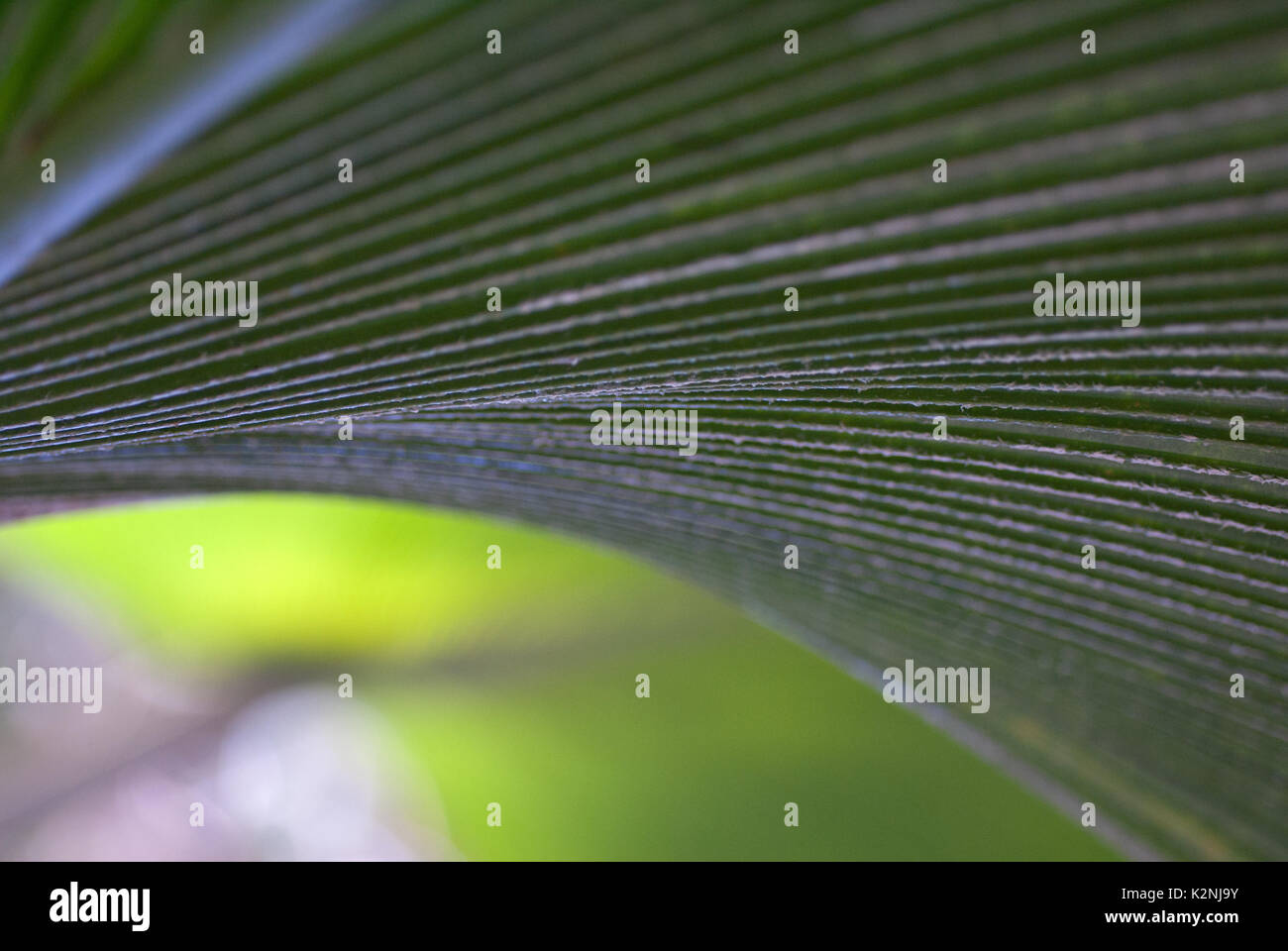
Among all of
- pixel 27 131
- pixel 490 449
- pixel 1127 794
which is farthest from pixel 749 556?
pixel 27 131

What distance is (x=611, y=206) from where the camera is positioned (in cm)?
42

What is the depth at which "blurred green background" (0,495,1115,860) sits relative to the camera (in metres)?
1.81

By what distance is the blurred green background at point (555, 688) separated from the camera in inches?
71.4

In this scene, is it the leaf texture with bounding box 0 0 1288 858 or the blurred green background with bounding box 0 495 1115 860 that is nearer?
the leaf texture with bounding box 0 0 1288 858

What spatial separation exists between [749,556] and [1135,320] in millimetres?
421

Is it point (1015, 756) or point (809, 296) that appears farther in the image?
point (1015, 756)

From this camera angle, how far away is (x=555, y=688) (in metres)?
1.86

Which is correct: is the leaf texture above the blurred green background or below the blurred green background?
above

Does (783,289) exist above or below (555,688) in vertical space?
above

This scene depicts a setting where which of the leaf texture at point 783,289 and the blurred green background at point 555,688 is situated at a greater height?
the leaf texture at point 783,289

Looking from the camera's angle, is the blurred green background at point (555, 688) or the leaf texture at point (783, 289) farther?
the blurred green background at point (555, 688)

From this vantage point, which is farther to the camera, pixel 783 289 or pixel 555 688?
pixel 555 688
